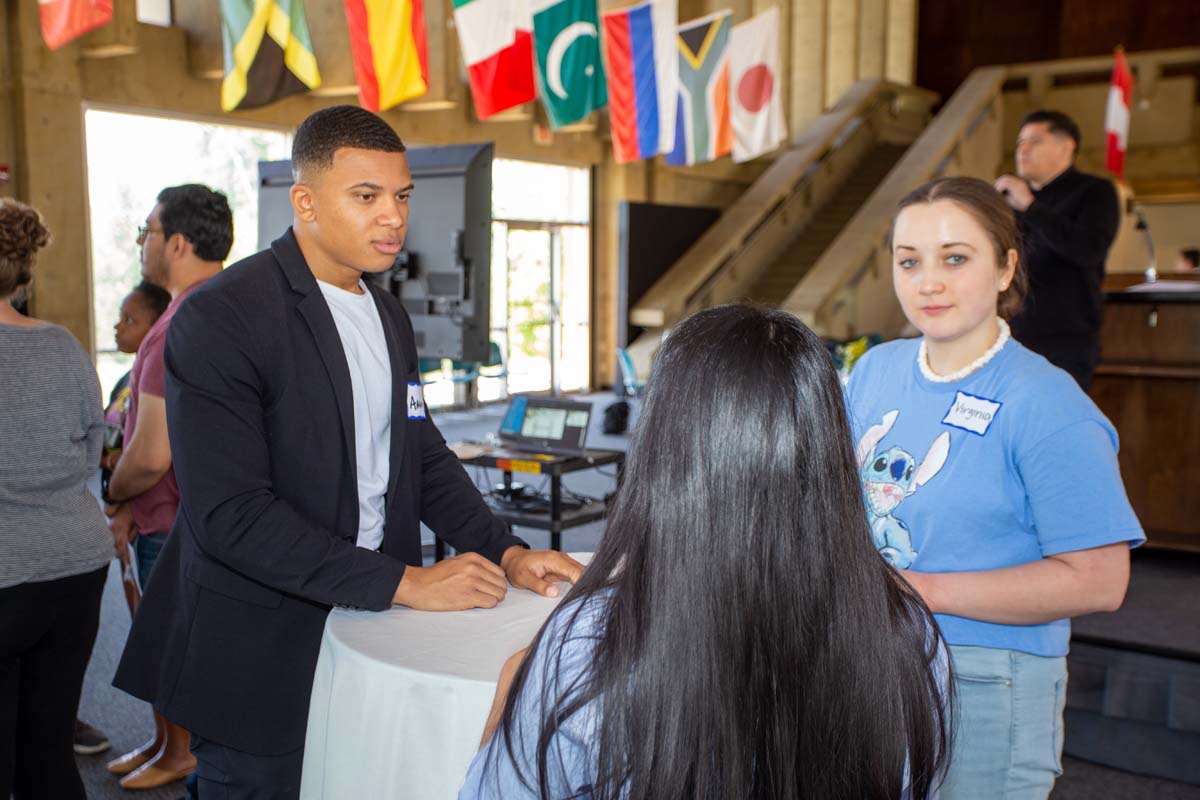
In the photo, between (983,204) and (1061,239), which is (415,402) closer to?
(983,204)

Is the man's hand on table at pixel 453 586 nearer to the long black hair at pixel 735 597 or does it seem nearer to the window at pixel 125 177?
the long black hair at pixel 735 597

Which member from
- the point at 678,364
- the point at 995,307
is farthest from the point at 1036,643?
the point at 678,364

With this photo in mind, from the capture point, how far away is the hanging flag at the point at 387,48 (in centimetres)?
629

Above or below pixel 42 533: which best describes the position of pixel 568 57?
above

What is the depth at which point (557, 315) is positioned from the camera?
1248 centimetres

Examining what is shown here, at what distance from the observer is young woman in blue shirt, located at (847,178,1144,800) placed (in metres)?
1.41

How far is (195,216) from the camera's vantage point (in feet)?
8.26

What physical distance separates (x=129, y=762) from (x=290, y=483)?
1.98 m

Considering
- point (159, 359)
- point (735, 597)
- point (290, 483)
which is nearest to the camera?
point (735, 597)

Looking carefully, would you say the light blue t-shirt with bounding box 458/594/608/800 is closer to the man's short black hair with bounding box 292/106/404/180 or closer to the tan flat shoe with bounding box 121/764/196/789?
the man's short black hair with bounding box 292/106/404/180

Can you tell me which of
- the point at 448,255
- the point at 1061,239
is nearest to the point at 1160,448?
the point at 1061,239

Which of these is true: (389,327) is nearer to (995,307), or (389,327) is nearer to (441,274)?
(995,307)

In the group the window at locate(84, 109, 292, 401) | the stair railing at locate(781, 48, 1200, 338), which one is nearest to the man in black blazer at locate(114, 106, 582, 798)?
the window at locate(84, 109, 292, 401)

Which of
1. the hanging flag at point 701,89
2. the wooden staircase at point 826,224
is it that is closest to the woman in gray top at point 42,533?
the hanging flag at point 701,89
